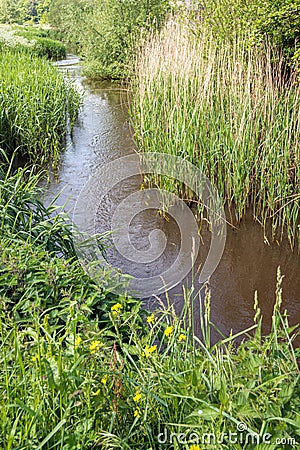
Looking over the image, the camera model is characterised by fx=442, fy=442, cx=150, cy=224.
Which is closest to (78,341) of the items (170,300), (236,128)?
(170,300)

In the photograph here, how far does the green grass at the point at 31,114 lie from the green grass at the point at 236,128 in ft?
5.19

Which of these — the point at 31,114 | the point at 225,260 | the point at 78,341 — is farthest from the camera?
the point at 31,114

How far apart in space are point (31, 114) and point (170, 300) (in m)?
3.40

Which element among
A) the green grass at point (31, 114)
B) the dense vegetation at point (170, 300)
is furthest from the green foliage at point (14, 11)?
the dense vegetation at point (170, 300)

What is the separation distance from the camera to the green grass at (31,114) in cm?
532

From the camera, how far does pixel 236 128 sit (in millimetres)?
3869

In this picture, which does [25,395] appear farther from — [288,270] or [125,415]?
[288,270]

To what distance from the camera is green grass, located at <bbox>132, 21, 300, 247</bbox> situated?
3.82 m

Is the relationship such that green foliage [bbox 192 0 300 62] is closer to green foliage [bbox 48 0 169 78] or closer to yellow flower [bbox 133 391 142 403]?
yellow flower [bbox 133 391 142 403]

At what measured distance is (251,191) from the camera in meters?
4.17

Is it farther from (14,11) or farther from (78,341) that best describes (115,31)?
(14,11)

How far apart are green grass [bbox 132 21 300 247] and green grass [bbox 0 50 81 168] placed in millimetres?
1582

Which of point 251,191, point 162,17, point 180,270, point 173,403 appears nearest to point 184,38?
point 251,191

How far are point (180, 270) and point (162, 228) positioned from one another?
76cm
